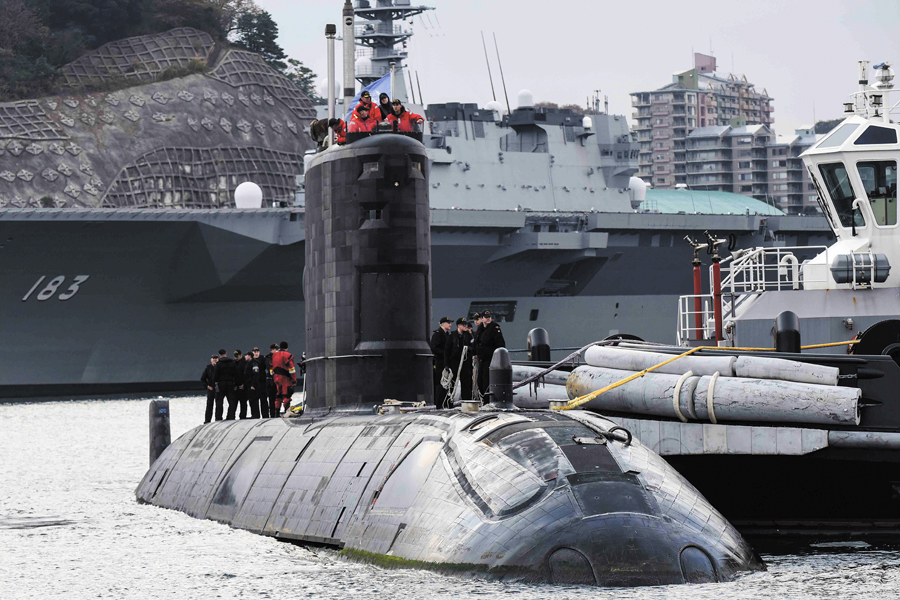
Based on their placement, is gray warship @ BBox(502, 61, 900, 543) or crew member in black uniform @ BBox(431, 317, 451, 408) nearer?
gray warship @ BBox(502, 61, 900, 543)

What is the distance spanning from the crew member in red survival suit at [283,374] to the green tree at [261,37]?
71.3 meters

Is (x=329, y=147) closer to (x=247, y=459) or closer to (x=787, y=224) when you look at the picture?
(x=247, y=459)

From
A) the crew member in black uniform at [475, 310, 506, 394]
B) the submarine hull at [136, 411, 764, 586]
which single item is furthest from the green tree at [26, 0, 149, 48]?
the submarine hull at [136, 411, 764, 586]

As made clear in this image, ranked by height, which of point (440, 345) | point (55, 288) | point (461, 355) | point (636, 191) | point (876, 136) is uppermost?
point (636, 191)

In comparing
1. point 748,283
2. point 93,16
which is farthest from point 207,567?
point 93,16

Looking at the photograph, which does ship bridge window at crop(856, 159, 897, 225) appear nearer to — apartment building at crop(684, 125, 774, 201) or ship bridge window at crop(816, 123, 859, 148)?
ship bridge window at crop(816, 123, 859, 148)

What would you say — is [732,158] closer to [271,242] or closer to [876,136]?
[271,242]

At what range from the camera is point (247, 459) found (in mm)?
13617

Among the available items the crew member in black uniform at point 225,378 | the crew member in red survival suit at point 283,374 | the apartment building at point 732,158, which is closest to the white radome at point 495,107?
the crew member in black uniform at point 225,378

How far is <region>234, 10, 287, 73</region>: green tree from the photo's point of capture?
90.6 meters

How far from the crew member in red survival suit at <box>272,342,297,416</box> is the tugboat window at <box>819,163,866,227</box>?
29.7ft

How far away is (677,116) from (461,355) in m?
139

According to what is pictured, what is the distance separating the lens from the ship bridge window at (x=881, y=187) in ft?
58.0

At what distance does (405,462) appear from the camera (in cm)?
1047
